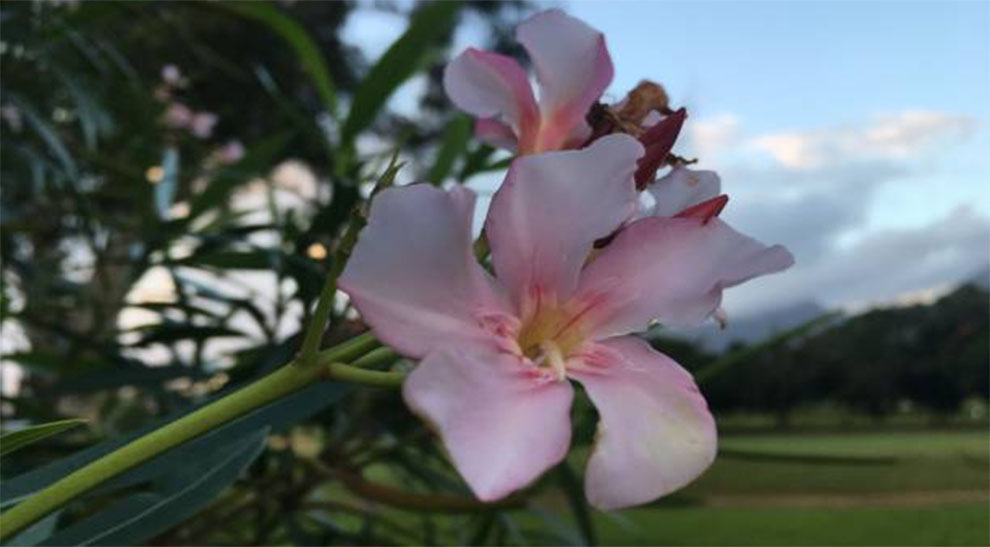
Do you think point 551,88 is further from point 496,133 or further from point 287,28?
point 287,28

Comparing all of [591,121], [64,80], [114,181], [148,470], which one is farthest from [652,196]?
[114,181]

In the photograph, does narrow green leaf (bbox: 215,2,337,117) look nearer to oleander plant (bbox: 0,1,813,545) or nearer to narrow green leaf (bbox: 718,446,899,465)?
oleander plant (bbox: 0,1,813,545)

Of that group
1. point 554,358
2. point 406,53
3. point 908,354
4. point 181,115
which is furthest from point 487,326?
point 181,115

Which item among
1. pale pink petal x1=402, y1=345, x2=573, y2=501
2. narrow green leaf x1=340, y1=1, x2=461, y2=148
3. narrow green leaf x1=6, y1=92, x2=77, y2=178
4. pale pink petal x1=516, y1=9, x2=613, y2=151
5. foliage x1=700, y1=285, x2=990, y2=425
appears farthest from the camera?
narrow green leaf x1=6, y1=92, x2=77, y2=178

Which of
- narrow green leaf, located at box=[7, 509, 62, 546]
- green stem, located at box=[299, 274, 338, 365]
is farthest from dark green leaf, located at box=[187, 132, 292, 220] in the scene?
green stem, located at box=[299, 274, 338, 365]

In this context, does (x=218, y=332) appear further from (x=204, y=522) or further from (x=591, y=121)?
(x=591, y=121)

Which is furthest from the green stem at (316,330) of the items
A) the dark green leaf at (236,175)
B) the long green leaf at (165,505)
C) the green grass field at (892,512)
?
the dark green leaf at (236,175)
